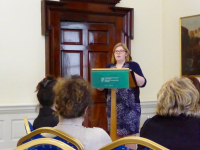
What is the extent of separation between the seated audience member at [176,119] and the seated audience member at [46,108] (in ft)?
2.69

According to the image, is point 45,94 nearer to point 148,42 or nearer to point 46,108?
point 46,108

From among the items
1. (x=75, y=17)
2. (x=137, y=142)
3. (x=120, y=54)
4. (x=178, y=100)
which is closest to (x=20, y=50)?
(x=75, y=17)

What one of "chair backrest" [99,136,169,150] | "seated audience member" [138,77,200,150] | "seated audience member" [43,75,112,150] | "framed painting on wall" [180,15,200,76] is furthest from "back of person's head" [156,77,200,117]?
"framed painting on wall" [180,15,200,76]

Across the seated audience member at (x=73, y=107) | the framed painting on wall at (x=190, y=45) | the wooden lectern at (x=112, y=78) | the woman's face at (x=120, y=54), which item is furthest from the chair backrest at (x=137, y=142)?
the framed painting on wall at (x=190, y=45)

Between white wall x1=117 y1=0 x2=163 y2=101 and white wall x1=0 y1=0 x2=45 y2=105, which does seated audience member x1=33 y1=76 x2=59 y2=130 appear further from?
white wall x1=117 y1=0 x2=163 y2=101

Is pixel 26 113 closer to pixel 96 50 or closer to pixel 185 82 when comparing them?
pixel 96 50

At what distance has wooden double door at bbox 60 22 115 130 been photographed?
4.05 m

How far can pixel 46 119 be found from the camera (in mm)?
2082

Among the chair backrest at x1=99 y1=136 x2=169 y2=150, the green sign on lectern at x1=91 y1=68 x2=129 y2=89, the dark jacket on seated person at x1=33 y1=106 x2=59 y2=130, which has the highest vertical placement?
the green sign on lectern at x1=91 y1=68 x2=129 y2=89

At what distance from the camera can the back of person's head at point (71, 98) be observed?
4.81 feet

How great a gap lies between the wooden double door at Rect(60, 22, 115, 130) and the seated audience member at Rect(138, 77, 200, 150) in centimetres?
248

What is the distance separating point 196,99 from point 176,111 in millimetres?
167

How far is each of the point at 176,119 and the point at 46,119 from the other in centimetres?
107

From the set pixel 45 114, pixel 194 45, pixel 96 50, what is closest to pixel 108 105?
pixel 45 114
